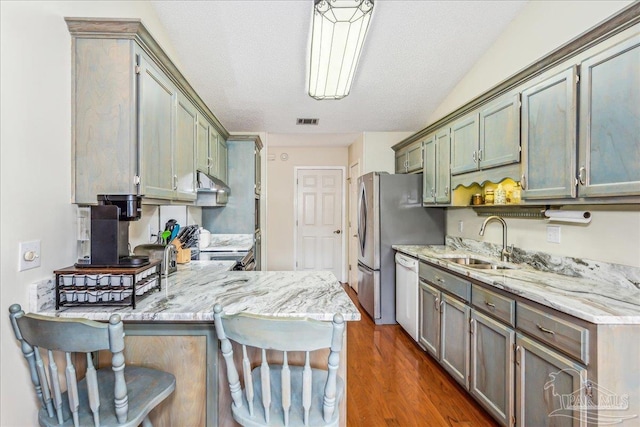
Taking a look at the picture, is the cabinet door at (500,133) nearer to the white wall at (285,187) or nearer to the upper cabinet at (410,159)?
the upper cabinet at (410,159)

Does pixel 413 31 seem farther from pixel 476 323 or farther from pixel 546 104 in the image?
pixel 476 323

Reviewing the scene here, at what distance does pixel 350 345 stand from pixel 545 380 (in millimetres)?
1826

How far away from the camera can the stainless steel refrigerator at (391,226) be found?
3.61 metres

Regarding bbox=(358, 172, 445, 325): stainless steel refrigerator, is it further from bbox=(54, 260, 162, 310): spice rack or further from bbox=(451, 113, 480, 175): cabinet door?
bbox=(54, 260, 162, 310): spice rack

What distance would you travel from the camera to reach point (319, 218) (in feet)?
18.5

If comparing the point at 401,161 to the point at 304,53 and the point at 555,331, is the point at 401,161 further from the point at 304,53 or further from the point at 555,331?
the point at 555,331

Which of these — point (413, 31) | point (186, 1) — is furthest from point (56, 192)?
point (413, 31)

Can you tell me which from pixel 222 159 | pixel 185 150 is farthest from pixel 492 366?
pixel 222 159

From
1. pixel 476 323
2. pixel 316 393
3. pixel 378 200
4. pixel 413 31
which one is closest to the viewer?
pixel 316 393

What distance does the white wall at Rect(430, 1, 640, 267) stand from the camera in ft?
5.61

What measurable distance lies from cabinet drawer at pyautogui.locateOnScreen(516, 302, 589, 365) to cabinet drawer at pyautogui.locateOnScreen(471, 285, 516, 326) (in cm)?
5

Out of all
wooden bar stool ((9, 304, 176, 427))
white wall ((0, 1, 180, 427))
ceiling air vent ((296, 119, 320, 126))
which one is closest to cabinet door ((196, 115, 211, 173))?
white wall ((0, 1, 180, 427))

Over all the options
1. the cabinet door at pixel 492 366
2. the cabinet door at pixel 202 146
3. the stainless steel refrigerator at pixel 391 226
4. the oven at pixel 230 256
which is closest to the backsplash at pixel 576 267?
the cabinet door at pixel 492 366

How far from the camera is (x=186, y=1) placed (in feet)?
7.70
